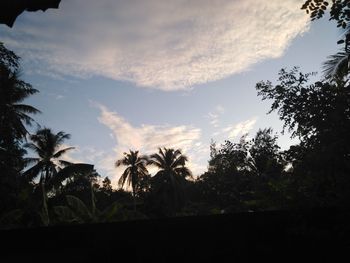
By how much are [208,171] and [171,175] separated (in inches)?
197

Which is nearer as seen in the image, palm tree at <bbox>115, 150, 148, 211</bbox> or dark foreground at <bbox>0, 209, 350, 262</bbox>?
dark foreground at <bbox>0, 209, 350, 262</bbox>

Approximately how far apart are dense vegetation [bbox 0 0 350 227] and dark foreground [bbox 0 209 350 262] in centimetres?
69

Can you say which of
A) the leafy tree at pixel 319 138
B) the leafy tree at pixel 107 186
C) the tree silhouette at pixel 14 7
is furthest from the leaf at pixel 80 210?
the leafy tree at pixel 107 186

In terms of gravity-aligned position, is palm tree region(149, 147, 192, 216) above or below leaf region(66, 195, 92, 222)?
above

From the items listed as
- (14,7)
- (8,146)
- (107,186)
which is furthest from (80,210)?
(107,186)

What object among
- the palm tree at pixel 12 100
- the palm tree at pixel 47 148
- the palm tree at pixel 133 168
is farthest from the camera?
the palm tree at pixel 133 168

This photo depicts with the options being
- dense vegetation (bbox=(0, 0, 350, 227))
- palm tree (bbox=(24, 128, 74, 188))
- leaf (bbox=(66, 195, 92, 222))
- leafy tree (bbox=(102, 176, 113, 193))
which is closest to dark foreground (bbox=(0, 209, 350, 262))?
dense vegetation (bbox=(0, 0, 350, 227))

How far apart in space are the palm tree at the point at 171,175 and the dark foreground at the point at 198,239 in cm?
2515

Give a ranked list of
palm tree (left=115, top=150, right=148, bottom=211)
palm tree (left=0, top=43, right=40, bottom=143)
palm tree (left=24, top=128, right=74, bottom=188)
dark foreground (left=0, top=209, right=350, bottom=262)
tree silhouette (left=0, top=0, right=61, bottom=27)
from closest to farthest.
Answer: tree silhouette (left=0, top=0, right=61, bottom=27), dark foreground (left=0, top=209, right=350, bottom=262), palm tree (left=0, top=43, right=40, bottom=143), palm tree (left=24, top=128, right=74, bottom=188), palm tree (left=115, top=150, right=148, bottom=211)

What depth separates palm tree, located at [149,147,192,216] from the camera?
30.8 metres

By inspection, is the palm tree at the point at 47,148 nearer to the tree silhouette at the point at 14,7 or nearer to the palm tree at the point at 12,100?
the palm tree at the point at 12,100

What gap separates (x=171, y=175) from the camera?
31.8 m

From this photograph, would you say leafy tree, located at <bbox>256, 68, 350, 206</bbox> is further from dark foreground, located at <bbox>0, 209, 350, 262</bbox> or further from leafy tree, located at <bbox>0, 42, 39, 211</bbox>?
leafy tree, located at <bbox>0, 42, 39, 211</bbox>

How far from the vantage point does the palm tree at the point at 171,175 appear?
1211 inches
